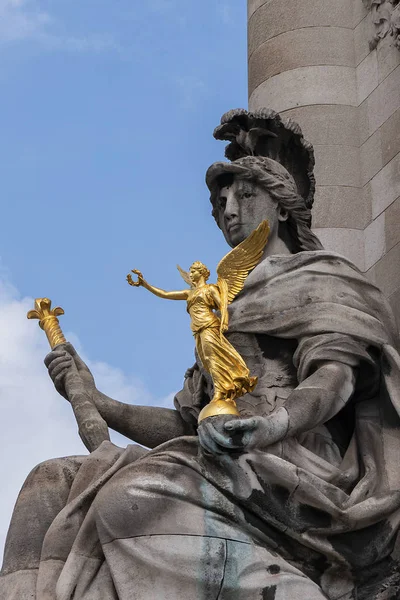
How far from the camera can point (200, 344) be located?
34.4ft

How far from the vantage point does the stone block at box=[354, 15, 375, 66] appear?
1302 centimetres

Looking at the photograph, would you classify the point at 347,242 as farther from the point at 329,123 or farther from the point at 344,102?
the point at 344,102

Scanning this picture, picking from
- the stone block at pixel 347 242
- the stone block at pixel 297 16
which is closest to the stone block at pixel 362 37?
the stone block at pixel 297 16

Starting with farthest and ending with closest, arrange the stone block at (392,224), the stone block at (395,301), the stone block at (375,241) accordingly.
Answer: the stone block at (375,241), the stone block at (392,224), the stone block at (395,301)

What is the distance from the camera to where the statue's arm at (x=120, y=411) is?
11125 millimetres

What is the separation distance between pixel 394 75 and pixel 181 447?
12.0ft

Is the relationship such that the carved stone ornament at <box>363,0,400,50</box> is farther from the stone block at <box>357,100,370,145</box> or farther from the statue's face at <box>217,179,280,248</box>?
the statue's face at <box>217,179,280,248</box>

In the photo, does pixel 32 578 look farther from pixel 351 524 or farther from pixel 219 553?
pixel 351 524

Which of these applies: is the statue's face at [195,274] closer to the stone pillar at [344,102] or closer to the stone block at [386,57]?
the stone pillar at [344,102]

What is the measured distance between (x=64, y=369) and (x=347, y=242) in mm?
2380

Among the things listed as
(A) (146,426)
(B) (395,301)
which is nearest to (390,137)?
(B) (395,301)

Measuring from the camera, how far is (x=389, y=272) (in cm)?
1215

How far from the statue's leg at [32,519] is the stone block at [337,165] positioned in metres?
3.27

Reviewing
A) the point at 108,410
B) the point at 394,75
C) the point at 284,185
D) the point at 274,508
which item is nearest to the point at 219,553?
the point at 274,508
